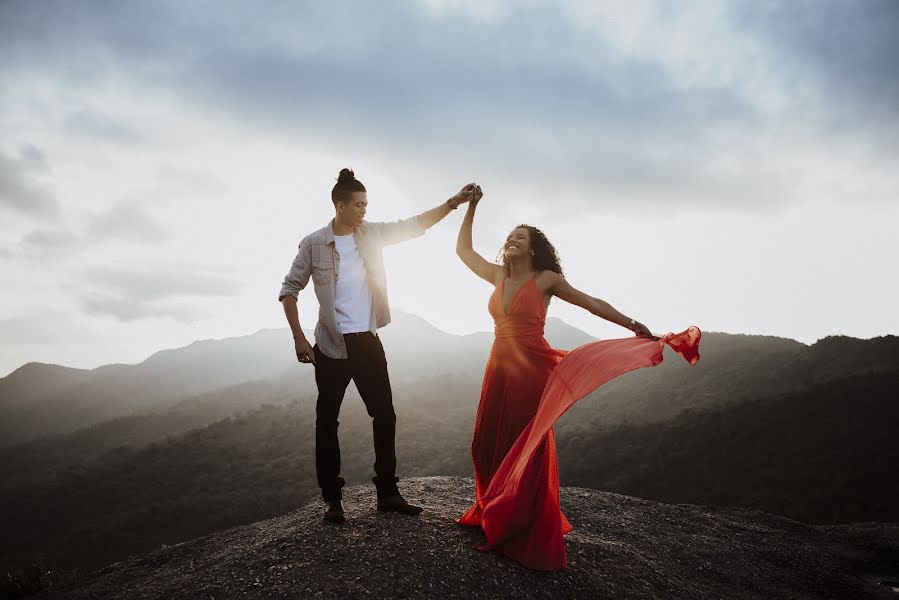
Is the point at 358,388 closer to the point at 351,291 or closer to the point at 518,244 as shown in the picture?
the point at 351,291

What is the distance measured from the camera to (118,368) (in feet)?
425

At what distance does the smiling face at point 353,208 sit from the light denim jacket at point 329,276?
0.52ft

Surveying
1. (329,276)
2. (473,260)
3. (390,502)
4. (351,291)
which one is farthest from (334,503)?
(473,260)

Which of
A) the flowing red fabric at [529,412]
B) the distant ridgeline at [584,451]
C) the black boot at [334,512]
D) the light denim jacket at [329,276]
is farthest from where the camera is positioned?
the distant ridgeline at [584,451]

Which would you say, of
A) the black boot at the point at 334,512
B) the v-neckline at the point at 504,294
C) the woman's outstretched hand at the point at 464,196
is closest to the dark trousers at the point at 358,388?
the black boot at the point at 334,512

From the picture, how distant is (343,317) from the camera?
12.3 ft

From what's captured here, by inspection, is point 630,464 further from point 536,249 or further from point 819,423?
point 536,249

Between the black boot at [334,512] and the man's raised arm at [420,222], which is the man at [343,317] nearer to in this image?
the black boot at [334,512]

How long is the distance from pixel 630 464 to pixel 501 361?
24.8 meters

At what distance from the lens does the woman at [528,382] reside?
3.60m

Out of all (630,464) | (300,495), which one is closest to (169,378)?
(300,495)

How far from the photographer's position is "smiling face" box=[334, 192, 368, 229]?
3766 millimetres

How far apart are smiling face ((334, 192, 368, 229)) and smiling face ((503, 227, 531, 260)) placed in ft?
4.49

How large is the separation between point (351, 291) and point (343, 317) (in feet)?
0.77
